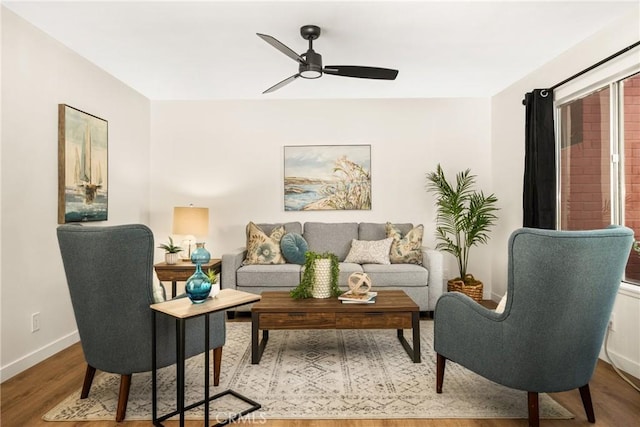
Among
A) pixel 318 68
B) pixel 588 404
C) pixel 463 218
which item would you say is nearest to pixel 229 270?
pixel 318 68

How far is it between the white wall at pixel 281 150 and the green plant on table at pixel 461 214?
0.42 feet

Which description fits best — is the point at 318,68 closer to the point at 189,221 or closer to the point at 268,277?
the point at 268,277

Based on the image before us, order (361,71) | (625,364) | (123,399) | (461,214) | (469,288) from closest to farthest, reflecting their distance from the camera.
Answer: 1. (123,399)
2. (625,364)
3. (361,71)
4. (469,288)
5. (461,214)

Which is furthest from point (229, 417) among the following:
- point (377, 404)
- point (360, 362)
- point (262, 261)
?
point (262, 261)

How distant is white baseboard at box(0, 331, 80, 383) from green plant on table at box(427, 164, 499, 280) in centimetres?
388

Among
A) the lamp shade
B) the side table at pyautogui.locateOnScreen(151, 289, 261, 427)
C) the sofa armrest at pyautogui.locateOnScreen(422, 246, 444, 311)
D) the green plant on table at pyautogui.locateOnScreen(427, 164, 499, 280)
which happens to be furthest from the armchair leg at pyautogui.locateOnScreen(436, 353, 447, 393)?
the lamp shade

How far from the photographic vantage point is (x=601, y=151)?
3236 mm

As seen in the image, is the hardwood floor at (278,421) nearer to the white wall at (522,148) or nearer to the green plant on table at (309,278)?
the white wall at (522,148)

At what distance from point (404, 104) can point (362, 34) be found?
2.04m

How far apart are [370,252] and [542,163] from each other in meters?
1.87

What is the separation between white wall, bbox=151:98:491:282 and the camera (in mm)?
5039

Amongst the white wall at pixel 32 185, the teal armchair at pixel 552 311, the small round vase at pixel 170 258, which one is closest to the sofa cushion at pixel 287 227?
the small round vase at pixel 170 258

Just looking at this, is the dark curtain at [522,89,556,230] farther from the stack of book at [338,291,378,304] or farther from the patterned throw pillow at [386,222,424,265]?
the stack of book at [338,291,378,304]

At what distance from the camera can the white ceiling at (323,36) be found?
2.73 m
